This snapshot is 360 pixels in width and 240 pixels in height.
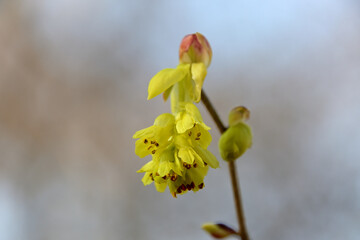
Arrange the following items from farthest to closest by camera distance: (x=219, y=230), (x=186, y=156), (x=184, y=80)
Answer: (x=219, y=230) → (x=184, y=80) → (x=186, y=156)

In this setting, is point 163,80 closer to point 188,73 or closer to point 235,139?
point 188,73

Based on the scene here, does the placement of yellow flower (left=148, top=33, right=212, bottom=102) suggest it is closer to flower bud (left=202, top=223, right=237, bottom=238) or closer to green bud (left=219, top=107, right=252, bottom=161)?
green bud (left=219, top=107, right=252, bottom=161)

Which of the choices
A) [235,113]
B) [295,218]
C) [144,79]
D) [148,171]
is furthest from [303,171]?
[148,171]

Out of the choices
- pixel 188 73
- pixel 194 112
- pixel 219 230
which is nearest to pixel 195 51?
pixel 188 73

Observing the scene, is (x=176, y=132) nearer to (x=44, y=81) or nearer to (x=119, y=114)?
(x=119, y=114)

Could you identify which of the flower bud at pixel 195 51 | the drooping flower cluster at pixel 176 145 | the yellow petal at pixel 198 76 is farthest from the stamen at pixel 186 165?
the flower bud at pixel 195 51

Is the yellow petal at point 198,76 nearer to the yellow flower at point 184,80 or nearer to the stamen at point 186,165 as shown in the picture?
the yellow flower at point 184,80
